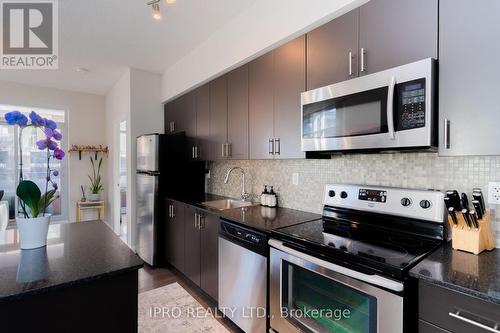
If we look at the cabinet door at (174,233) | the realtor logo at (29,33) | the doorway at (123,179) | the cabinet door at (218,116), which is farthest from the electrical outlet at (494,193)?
the doorway at (123,179)

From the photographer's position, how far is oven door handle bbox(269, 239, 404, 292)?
1.07 meters

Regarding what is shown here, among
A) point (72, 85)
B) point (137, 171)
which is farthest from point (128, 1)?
point (72, 85)

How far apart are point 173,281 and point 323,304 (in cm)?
205

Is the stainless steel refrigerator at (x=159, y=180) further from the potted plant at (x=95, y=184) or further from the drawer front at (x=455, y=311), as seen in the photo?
the drawer front at (x=455, y=311)

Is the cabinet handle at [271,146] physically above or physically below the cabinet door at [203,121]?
below

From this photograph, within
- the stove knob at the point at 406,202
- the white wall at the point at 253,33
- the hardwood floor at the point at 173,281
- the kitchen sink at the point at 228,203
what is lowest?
the hardwood floor at the point at 173,281

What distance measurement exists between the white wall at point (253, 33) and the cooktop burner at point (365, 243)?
1.36 meters

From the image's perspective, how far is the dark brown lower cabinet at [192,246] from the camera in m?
2.55

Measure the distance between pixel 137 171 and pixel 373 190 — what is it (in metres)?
3.08

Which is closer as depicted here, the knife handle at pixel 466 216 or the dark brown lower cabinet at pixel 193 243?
the knife handle at pixel 466 216

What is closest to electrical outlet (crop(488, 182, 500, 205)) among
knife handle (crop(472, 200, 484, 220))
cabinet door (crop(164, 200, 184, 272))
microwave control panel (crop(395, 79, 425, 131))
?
knife handle (crop(472, 200, 484, 220))

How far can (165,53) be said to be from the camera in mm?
3285

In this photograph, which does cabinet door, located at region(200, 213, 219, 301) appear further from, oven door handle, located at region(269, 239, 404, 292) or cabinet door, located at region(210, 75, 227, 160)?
oven door handle, located at region(269, 239, 404, 292)

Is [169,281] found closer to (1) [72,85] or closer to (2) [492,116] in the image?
(2) [492,116]
